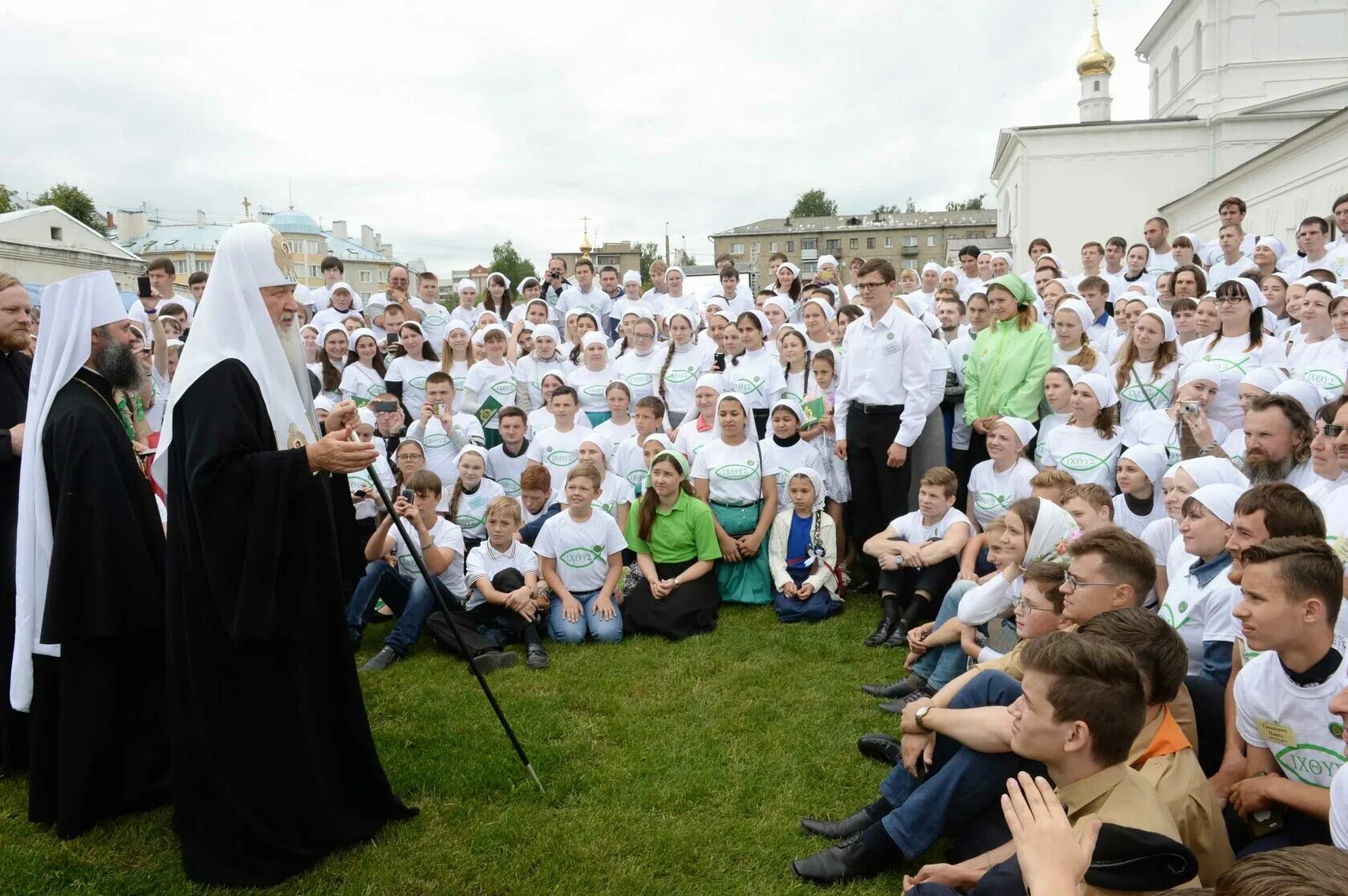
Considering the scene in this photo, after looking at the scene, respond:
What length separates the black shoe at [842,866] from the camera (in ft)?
11.2

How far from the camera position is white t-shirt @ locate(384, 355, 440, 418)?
910cm

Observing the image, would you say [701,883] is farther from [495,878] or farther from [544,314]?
[544,314]

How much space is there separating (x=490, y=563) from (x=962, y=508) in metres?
3.95

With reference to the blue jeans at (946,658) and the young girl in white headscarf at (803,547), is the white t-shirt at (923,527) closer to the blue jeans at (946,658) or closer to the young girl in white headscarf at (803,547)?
the young girl in white headscarf at (803,547)

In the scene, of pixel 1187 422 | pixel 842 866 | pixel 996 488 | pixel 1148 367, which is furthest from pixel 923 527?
pixel 842 866

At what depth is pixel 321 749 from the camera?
3.57 m

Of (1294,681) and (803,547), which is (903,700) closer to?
(803,547)

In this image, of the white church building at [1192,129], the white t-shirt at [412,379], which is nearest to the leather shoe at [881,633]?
the white t-shirt at [412,379]

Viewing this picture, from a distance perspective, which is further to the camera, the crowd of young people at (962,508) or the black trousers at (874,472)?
the black trousers at (874,472)

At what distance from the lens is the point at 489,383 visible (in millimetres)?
8914

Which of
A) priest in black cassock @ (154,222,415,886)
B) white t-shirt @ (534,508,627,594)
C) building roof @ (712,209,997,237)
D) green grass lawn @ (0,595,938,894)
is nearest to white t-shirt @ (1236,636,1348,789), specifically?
green grass lawn @ (0,595,938,894)

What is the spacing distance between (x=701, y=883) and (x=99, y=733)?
104 inches

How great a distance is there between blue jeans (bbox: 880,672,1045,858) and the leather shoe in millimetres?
2632

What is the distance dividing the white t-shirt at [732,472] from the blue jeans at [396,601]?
84.7 inches
